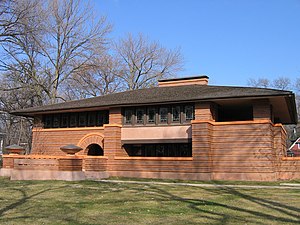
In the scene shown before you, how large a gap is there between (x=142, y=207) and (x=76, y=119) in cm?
1756

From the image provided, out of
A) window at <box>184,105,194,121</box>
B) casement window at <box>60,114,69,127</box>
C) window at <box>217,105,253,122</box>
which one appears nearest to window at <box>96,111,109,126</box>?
casement window at <box>60,114,69,127</box>

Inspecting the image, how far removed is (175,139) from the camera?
22469 mm

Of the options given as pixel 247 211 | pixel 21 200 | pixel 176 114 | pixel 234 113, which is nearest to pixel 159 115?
pixel 176 114

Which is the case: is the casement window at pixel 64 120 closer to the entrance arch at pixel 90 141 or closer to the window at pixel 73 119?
the window at pixel 73 119

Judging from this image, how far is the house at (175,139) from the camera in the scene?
65.4 feet

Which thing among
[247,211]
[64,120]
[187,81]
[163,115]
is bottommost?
[247,211]

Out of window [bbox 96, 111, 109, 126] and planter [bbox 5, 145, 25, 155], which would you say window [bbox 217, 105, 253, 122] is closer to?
window [bbox 96, 111, 109, 126]

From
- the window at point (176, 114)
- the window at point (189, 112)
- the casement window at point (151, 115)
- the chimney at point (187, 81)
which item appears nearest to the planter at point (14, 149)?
the casement window at point (151, 115)

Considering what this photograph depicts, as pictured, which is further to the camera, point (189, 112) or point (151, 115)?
point (151, 115)

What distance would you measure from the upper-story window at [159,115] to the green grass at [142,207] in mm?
9028

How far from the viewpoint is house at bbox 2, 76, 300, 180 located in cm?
1992

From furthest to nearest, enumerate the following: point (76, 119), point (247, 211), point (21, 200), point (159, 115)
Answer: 1. point (76, 119)
2. point (159, 115)
3. point (21, 200)
4. point (247, 211)

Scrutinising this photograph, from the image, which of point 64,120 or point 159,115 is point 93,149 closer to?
point 64,120

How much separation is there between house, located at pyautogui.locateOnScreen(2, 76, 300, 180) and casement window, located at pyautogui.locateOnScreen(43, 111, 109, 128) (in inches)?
2.9
